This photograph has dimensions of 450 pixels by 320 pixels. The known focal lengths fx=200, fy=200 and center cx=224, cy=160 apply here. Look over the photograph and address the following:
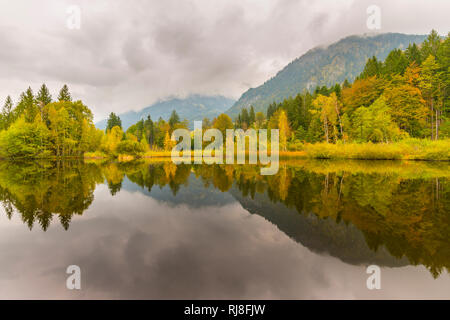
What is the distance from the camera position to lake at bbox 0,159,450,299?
326cm

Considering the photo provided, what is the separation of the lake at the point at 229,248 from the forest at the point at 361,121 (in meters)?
30.6

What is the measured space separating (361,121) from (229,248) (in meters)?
43.1

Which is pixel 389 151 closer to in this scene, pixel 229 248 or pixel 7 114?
pixel 229 248

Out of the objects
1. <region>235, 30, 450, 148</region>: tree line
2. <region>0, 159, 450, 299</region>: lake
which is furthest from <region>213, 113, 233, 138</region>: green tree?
<region>0, 159, 450, 299</region>: lake

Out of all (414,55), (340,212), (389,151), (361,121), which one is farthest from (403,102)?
(340,212)

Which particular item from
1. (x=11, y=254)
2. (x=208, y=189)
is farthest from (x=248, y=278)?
(x=208, y=189)

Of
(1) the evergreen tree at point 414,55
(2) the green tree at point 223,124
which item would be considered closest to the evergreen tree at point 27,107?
(2) the green tree at point 223,124

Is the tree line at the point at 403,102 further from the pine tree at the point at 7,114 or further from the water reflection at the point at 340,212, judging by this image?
the pine tree at the point at 7,114

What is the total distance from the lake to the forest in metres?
30.6

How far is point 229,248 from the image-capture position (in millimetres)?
4648

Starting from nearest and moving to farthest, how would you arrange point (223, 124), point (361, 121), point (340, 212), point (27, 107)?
point (340, 212)
point (361, 121)
point (27, 107)
point (223, 124)

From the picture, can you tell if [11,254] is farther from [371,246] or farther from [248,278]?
[371,246]

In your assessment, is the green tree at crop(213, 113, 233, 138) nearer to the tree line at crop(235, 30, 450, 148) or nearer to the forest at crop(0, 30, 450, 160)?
the forest at crop(0, 30, 450, 160)
